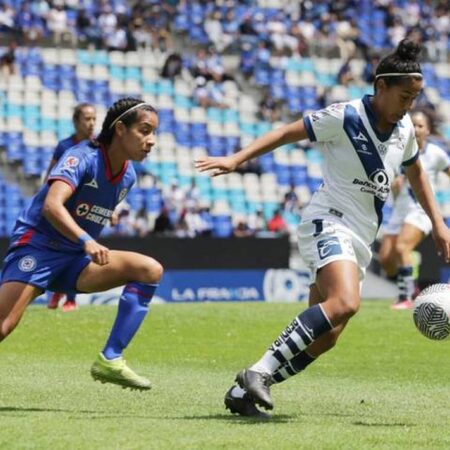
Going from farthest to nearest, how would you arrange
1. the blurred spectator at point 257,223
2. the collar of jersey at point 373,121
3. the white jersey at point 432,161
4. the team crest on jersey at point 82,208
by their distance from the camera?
the blurred spectator at point 257,223 → the white jersey at point 432,161 → the team crest on jersey at point 82,208 → the collar of jersey at point 373,121

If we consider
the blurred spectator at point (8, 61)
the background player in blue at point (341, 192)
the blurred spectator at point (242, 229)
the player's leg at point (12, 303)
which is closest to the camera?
the background player in blue at point (341, 192)

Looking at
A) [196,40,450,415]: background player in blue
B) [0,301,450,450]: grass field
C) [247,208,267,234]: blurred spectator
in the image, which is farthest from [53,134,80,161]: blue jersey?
[247,208,267,234]: blurred spectator

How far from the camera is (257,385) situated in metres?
7.98

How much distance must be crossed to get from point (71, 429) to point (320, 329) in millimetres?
1730

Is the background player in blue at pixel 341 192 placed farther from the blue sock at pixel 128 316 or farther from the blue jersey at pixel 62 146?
the blue jersey at pixel 62 146

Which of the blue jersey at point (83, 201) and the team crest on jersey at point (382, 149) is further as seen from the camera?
the blue jersey at point (83, 201)

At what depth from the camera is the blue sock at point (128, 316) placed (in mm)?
8719

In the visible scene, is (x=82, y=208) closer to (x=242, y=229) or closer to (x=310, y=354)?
(x=310, y=354)

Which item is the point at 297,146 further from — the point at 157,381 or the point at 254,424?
the point at 254,424

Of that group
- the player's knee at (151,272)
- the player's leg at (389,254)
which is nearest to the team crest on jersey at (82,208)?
the player's knee at (151,272)

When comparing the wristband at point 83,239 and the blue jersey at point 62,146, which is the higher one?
the wristband at point 83,239

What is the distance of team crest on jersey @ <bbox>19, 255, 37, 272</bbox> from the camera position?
8.66 m

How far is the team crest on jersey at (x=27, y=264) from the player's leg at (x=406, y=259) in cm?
982

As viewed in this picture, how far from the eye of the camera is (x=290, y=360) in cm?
830
